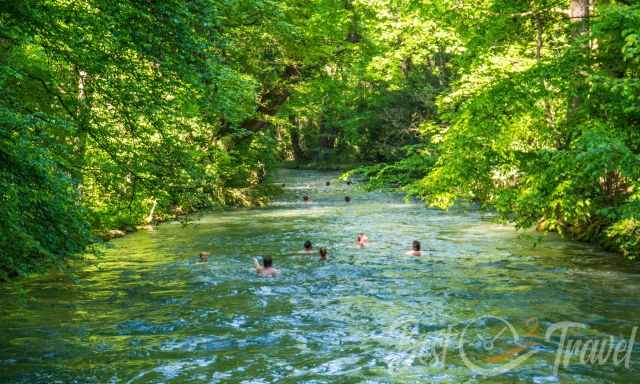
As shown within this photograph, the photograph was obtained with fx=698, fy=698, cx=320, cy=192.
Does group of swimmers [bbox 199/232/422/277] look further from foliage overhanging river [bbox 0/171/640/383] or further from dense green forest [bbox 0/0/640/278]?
dense green forest [bbox 0/0/640/278]

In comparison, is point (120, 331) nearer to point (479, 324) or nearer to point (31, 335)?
point (31, 335)

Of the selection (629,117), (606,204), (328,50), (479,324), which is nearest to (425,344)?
(479,324)

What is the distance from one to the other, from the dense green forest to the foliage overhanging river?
63.4 inches

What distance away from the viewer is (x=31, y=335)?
11.7 meters

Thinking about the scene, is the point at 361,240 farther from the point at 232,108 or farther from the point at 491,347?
the point at 491,347

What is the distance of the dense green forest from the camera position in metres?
9.45

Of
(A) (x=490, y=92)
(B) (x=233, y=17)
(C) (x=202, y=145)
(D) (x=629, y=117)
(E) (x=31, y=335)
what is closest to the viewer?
(E) (x=31, y=335)

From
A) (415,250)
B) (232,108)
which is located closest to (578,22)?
(415,250)

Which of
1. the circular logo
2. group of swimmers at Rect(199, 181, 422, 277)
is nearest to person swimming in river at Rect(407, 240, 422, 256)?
group of swimmers at Rect(199, 181, 422, 277)

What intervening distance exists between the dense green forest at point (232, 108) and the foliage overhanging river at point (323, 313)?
5.29 feet

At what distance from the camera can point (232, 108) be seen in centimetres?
1714

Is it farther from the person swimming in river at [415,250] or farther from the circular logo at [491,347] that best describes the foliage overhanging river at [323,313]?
the person swimming in river at [415,250]

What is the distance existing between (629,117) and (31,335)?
11.7 metres

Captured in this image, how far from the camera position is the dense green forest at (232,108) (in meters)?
9.45
